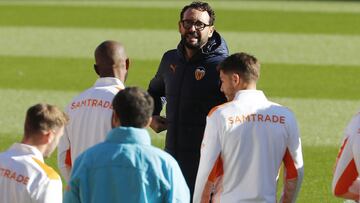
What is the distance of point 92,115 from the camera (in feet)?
21.2

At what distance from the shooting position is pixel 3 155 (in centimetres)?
532

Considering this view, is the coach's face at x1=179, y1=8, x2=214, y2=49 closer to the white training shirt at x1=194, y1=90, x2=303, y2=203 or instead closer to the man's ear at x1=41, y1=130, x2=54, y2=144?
the white training shirt at x1=194, y1=90, x2=303, y2=203

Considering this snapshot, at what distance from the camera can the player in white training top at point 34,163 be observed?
518 cm

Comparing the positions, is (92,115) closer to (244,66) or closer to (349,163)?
(244,66)

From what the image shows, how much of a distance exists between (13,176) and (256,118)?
4.78ft

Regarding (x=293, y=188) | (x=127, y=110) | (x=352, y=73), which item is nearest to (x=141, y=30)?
(x=352, y=73)

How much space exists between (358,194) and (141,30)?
11.6 m

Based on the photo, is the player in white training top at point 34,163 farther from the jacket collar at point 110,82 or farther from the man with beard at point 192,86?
the man with beard at point 192,86

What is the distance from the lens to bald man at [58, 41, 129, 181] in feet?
21.2

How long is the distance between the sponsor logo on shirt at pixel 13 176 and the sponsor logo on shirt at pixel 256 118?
1.27 m

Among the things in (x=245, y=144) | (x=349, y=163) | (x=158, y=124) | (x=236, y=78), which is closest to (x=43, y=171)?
(x=245, y=144)

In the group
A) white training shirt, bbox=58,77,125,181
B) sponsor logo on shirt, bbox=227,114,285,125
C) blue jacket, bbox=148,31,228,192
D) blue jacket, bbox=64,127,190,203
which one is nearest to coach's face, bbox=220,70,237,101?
sponsor logo on shirt, bbox=227,114,285,125

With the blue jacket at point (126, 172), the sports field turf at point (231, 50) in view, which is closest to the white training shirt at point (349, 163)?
the blue jacket at point (126, 172)

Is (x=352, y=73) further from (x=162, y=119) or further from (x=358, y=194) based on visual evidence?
(x=358, y=194)
